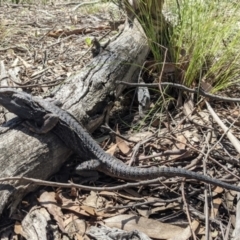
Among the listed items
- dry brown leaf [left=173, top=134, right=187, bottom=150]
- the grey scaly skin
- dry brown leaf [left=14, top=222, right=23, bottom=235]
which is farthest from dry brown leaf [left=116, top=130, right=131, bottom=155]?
dry brown leaf [left=14, top=222, right=23, bottom=235]

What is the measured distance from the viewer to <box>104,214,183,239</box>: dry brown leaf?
258 centimetres

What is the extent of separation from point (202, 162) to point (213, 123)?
45 cm

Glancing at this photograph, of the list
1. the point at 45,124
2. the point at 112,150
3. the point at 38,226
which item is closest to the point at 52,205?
the point at 38,226

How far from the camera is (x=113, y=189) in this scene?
2719 mm

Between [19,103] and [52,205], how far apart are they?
889 millimetres

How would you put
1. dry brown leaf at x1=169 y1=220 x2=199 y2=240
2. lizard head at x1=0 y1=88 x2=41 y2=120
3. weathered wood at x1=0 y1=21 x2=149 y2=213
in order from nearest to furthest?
dry brown leaf at x1=169 y1=220 x2=199 y2=240 → weathered wood at x1=0 y1=21 x2=149 y2=213 → lizard head at x1=0 y1=88 x2=41 y2=120

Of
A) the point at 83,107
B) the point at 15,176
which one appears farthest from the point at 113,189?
the point at 83,107

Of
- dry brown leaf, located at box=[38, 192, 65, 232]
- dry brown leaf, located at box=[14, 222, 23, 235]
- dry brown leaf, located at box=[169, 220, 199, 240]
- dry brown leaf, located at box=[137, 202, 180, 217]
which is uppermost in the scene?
dry brown leaf, located at box=[14, 222, 23, 235]

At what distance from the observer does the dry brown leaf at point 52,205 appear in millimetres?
2714

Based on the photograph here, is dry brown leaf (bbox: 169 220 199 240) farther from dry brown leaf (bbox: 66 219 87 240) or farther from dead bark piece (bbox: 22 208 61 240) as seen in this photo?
dead bark piece (bbox: 22 208 61 240)

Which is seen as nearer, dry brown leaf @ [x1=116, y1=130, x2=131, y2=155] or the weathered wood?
the weathered wood

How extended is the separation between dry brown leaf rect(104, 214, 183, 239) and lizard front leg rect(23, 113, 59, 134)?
2.64 feet

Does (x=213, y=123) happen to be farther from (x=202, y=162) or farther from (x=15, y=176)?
(x=15, y=176)

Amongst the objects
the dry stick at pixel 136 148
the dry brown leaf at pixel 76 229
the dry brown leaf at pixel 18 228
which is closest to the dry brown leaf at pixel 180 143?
the dry stick at pixel 136 148
